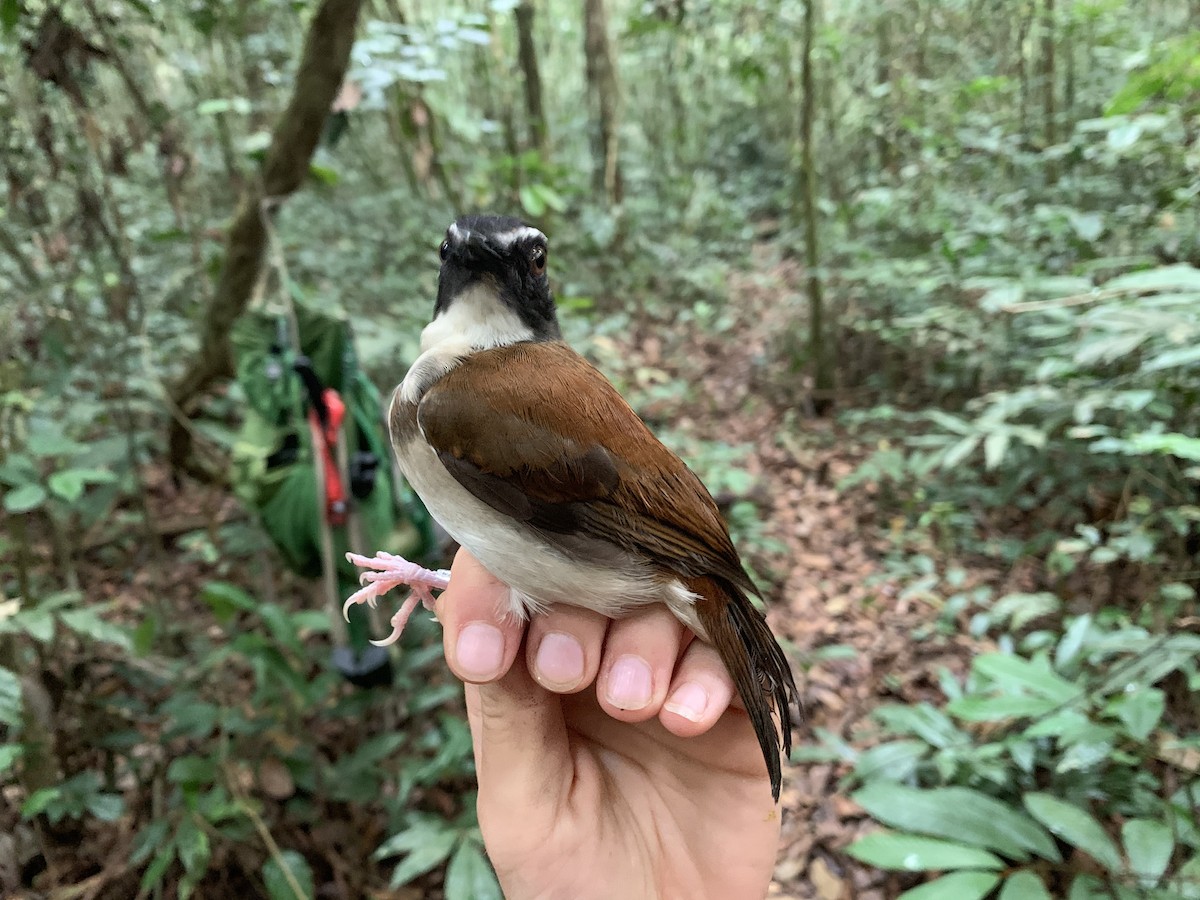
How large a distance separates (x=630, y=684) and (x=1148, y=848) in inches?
61.0

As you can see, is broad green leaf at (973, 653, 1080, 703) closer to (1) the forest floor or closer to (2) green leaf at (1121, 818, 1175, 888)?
(2) green leaf at (1121, 818, 1175, 888)

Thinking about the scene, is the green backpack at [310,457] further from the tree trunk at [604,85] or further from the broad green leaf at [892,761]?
the tree trunk at [604,85]

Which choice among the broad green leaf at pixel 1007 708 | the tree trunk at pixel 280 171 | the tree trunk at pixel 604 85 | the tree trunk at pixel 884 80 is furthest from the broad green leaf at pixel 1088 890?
the tree trunk at pixel 604 85

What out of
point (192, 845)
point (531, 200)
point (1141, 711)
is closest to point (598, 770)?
point (192, 845)

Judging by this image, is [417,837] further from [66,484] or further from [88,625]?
[66,484]

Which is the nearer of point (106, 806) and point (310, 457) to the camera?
point (106, 806)

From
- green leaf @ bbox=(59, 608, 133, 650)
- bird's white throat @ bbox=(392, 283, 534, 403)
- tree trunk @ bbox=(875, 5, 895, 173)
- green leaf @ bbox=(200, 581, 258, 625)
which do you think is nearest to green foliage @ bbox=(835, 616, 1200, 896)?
bird's white throat @ bbox=(392, 283, 534, 403)

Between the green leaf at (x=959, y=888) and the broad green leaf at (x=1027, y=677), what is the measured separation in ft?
2.11

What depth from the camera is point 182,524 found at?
4.71 m

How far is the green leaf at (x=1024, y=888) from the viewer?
1.80m

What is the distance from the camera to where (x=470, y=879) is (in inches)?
81.3

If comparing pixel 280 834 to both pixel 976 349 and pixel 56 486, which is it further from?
pixel 976 349

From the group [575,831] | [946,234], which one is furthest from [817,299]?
[575,831]

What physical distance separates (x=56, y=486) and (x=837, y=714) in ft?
11.1
